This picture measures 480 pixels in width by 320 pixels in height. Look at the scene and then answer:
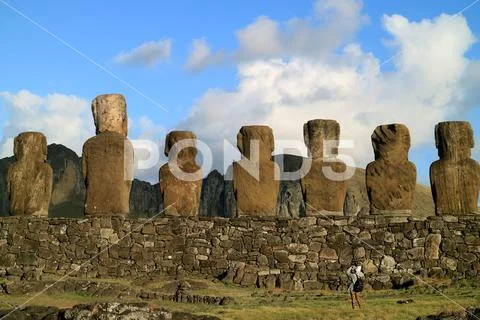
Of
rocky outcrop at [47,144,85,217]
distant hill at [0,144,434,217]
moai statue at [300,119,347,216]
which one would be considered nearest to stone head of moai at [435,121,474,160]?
moai statue at [300,119,347,216]

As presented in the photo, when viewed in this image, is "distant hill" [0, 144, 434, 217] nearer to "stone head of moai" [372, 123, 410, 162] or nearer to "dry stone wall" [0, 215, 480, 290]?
"dry stone wall" [0, 215, 480, 290]

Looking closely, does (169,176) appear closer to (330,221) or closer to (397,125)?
(330,221)

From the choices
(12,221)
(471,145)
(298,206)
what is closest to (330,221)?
(471,145)

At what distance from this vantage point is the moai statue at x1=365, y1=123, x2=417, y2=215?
20203 millimetres

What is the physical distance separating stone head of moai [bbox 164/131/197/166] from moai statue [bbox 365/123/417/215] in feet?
16.6

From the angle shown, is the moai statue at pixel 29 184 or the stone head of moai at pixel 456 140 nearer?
the stone head of moai at pixel 456 140

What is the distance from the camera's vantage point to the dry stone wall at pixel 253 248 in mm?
19906

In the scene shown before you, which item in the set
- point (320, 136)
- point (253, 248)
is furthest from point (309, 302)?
point (320, 136)

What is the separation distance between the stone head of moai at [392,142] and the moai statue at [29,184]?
9.59m

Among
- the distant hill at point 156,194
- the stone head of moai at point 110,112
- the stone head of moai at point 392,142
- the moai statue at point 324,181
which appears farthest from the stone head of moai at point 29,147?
the distant hill at point 156,194

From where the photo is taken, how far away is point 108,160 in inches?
850

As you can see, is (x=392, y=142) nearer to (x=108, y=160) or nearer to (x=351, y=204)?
(x=108, y=160)

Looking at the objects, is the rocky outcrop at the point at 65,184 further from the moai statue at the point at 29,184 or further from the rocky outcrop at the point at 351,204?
the moai statue at the point at 29,184

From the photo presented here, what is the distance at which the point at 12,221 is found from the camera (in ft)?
71.3
